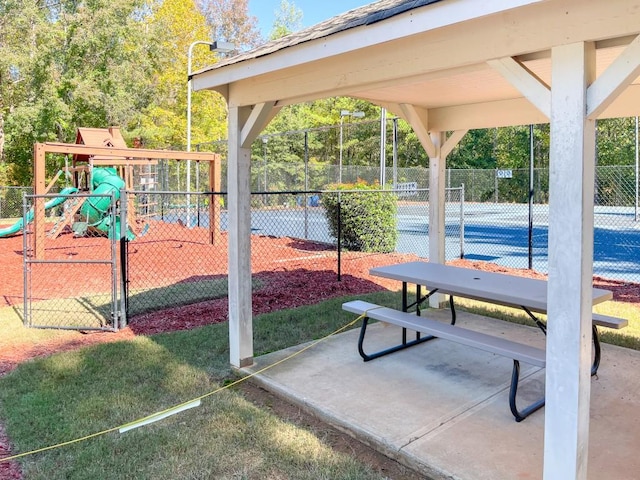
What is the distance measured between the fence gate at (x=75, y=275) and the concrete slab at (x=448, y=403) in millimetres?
2535

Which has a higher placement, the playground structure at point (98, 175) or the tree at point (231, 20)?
the tree at point (231, 20)

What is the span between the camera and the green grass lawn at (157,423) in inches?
113

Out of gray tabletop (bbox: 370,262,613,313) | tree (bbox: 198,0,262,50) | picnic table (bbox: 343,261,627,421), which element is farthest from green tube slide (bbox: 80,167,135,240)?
tree (bbox: 198,0,262,50)

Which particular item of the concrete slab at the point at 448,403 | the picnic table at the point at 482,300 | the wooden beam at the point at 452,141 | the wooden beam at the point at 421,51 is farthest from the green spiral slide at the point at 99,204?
the wooden beam at the point at 421,51

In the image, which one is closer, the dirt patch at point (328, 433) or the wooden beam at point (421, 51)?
the wooden beam at point (421, 51)

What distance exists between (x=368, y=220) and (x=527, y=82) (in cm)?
801

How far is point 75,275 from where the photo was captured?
8.67 metres

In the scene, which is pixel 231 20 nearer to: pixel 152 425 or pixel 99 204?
pixel 99 204

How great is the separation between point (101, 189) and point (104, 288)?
19.4 feet

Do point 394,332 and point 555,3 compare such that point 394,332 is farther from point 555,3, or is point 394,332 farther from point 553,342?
point 555,3

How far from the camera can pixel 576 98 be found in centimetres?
218

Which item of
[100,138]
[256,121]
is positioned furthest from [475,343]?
[100,138]

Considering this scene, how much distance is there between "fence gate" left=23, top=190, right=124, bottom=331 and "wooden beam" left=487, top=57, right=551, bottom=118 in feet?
13.7

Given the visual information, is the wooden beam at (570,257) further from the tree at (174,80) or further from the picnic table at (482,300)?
the tree at (174,80)
